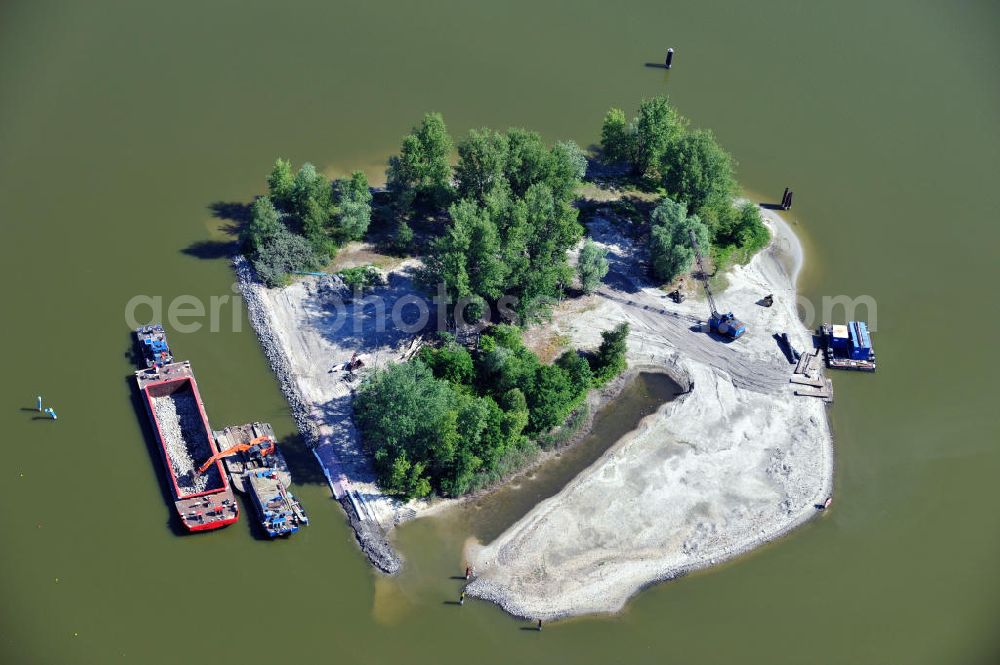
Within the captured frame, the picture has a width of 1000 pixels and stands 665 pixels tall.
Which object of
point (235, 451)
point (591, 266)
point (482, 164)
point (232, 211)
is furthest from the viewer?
point (232, 211)

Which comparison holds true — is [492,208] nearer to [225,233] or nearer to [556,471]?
[556,471]

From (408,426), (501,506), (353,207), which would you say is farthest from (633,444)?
(353,207)

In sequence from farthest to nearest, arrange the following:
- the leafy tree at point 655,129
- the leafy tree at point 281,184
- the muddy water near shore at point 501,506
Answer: the leafy tree at point 655,129
the leafy tree at point 281,184
the muddy water near shore at point 501,506

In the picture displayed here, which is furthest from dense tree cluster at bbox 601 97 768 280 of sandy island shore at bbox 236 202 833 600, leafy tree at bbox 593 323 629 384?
leafy tree at bbox 593 323 629 384

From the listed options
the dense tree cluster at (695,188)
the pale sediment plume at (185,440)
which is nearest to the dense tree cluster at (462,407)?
the pale sediment plume at (185,440)

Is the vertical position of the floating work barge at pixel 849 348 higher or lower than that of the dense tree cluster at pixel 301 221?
lower

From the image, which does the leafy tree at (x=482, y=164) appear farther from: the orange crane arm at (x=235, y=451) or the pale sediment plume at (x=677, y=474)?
the orange crane arm at (x=235, y=451)

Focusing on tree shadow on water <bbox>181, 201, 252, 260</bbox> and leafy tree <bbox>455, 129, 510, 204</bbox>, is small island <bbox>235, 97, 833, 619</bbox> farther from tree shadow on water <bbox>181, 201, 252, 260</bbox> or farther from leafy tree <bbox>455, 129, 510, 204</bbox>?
tree shadow on water <bbox>181, 201, 252, 260</bbox>
